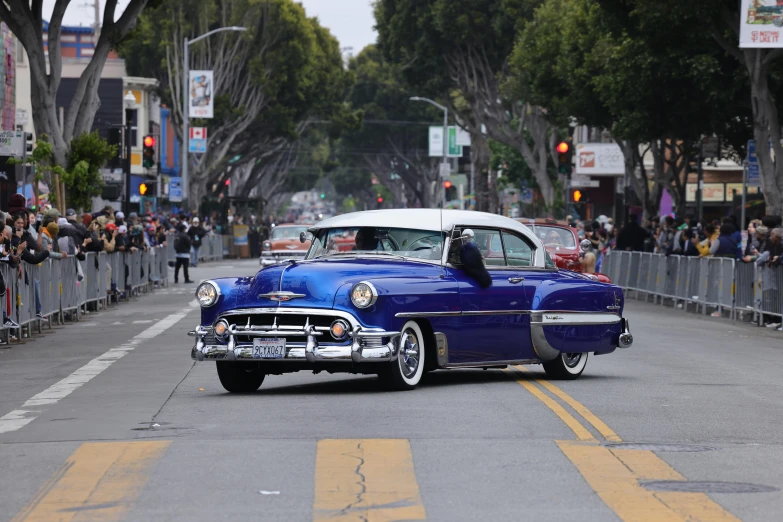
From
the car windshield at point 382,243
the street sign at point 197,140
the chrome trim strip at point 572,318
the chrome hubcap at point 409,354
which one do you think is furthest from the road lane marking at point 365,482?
the street sign at point 197,140

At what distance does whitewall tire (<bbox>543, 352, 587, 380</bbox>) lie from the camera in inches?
594

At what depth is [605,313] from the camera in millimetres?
15383

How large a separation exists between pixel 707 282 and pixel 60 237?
42.1 feet

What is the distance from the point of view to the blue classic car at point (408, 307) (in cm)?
1303

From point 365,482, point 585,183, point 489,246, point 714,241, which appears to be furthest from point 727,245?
point 585,183

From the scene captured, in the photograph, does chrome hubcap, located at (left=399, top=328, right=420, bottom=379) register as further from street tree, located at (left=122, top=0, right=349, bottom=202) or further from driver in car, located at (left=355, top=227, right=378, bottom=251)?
street tree, located at (left=122, top=0, right=349, bottom=202)

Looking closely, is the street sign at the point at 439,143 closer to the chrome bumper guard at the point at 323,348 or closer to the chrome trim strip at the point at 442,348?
the chrome trim strip at the point at 442,348

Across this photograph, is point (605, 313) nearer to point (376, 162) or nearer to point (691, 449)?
point (691, 449)

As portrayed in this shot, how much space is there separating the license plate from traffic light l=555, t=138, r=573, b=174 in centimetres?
2405

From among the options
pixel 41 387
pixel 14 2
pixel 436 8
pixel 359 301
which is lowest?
pixel 41 387

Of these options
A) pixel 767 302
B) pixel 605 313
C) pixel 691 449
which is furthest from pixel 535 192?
pixel 691 449

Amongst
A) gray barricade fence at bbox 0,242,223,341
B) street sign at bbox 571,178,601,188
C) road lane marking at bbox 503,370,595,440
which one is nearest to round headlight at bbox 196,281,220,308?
road lane marking at bbox 503,370,595,440

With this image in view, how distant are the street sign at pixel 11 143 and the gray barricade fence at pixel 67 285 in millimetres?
2075

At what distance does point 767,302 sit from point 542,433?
17.3 meters
